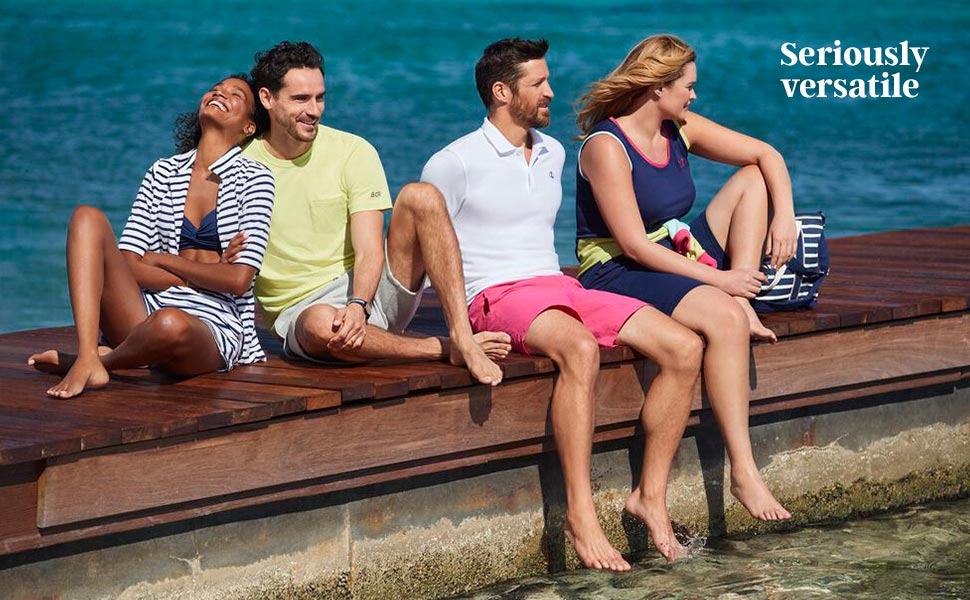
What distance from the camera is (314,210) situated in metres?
5.09

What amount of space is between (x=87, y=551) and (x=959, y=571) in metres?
2.78

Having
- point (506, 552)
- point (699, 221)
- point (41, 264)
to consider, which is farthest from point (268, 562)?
point (41, 264)

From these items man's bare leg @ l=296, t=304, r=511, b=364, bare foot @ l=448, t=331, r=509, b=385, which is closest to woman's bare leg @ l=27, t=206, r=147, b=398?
man's bare leg @ l=296, t=304, r=511, b=364

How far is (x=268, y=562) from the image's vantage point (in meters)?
4.52

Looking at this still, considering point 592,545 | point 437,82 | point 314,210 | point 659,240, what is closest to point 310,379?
point 314,210

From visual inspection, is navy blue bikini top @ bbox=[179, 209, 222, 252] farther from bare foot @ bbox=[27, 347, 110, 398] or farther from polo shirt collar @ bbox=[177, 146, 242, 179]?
bare foot @ bbox=[27, 347, 110, 398]

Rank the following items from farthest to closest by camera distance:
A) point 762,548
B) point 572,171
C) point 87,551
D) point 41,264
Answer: point 572,171 → point 41,264 → point 762,548 → point 87,551

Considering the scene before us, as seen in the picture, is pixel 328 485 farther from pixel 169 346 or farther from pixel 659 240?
pixel 659 240

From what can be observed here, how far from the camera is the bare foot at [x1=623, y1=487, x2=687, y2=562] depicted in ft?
16.2

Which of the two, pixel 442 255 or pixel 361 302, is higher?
pixel 442 255

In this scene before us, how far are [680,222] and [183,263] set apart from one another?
172 cm

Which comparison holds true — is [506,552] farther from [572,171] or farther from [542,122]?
[572,171]

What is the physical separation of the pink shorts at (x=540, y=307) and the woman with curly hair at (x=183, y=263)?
748mm

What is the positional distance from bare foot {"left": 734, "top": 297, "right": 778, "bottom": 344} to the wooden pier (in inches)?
4.3
